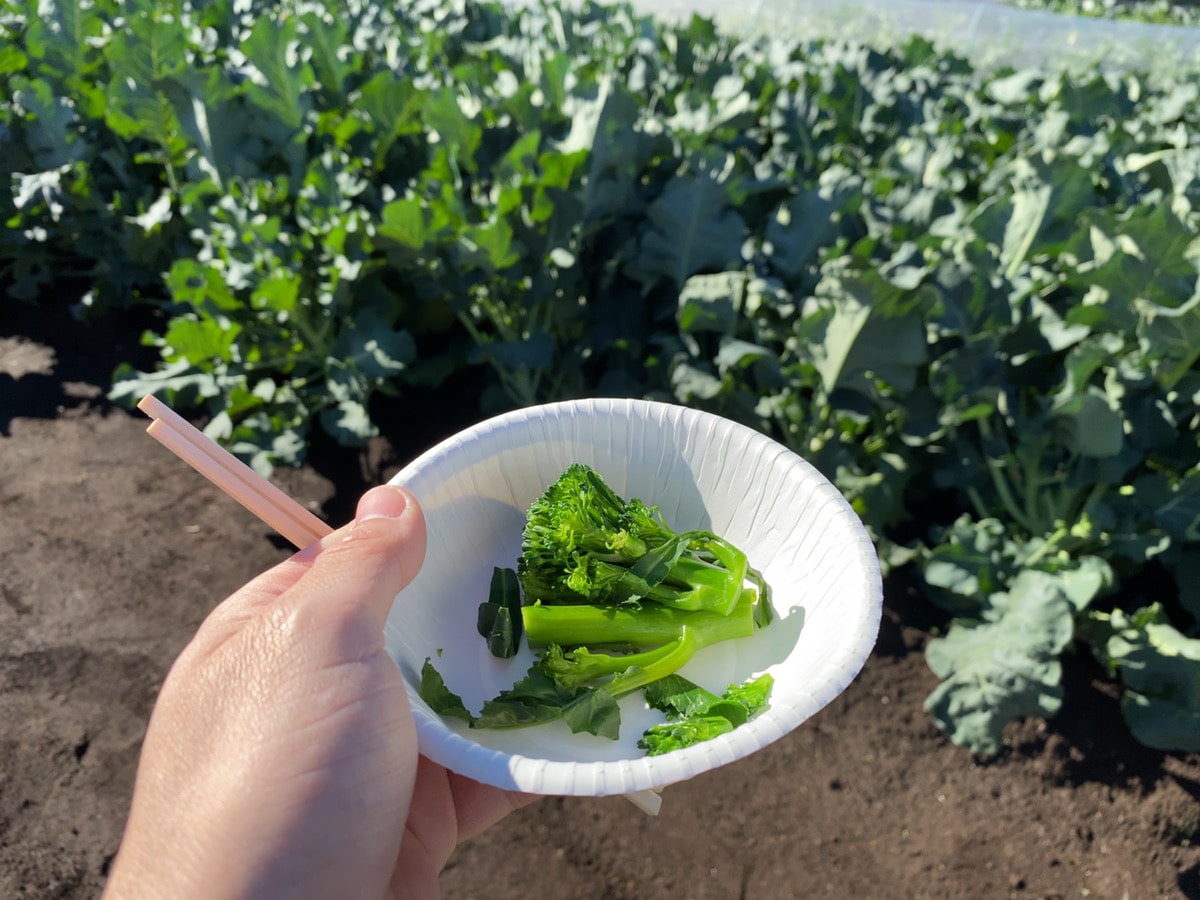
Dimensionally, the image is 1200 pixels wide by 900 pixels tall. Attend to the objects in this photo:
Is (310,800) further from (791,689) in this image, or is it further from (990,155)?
(990,155)

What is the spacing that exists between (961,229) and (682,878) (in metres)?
2.65

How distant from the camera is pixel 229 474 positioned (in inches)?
55.4

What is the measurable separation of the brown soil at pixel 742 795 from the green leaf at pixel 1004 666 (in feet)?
0.58

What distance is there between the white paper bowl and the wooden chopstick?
Answer: 0.22 metres

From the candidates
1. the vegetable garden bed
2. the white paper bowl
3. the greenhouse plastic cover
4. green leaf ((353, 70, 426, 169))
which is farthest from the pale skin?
the greenhouse plastic cover

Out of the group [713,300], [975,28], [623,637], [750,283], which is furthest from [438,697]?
[975,28]

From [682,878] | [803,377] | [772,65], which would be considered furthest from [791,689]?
[772,65]

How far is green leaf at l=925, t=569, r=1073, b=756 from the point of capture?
2.58m

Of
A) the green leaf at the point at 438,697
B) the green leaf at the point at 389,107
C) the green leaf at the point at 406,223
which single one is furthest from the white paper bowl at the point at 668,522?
the green leaf at the point at 389,107

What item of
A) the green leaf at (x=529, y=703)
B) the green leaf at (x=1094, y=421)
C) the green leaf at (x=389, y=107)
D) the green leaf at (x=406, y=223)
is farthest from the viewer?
the green leaf at (x=389, y=107)

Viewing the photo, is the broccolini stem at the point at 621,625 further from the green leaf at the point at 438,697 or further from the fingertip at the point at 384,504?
the fingertip at the point at 384,504

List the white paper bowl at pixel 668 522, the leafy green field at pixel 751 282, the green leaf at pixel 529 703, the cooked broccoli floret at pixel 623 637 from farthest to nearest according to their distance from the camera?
the leafy green field at pixel 751 282 < the cooked broccoli floret at pixel 623 637 < the green leaf at pixel 529 703 < the white paper bowl at pixel 668 522

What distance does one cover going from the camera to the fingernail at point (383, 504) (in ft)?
4.56

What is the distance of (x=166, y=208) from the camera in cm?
416
